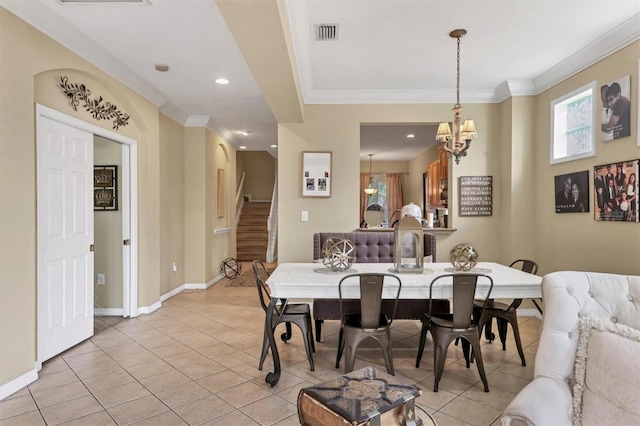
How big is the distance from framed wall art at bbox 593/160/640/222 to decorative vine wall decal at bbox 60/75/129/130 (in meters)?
4.84

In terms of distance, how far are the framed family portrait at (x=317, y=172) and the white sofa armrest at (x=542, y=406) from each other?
3.38 meters

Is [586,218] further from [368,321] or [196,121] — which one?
[196,121]

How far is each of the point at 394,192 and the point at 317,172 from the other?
655 cm

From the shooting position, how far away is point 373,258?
153 inches

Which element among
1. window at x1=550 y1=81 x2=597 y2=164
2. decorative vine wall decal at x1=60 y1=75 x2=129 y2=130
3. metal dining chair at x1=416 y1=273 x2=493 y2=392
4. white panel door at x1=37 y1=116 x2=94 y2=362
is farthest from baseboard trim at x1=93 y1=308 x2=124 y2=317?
window at x1=550 y1=81 x2=597 y2=164

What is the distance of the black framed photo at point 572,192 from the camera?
3434 mm

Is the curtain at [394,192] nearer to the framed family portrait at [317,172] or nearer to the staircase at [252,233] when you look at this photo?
the staircase at [252,233]

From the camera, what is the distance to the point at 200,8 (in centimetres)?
255

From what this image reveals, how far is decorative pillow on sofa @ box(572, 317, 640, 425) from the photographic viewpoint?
1.22 m

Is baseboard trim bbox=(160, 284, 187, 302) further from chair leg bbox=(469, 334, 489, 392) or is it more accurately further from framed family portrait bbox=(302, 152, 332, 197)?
chair leg bbox=(469, 334, 489, 392)

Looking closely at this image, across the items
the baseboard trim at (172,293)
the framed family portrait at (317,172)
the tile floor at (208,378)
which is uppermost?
the framed family portrait at (317,172)

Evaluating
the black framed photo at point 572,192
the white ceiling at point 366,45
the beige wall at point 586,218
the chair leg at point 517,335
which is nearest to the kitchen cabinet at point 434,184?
the white ceiling at point 366,45

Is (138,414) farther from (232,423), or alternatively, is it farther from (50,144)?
(50,144)

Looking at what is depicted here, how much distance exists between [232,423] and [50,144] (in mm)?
2663
